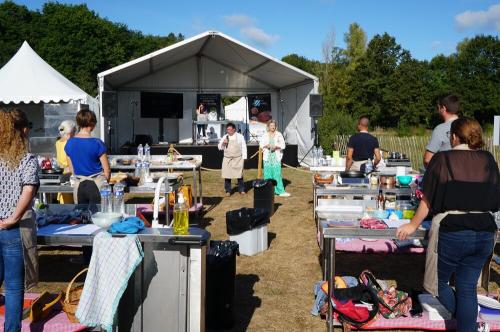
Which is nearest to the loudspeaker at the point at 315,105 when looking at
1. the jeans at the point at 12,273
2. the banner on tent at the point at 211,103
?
the banner on tent at the point at 211,103

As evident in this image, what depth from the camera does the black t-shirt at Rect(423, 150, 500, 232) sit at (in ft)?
→ 8.70

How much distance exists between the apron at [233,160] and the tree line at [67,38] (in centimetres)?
2586

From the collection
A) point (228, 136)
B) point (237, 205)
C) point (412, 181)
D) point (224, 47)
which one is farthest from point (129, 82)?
point (412, 181)

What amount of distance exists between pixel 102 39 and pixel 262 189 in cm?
3209

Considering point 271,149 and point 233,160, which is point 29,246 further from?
point 233,160

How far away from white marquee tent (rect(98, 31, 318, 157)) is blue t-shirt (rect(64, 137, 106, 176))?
356 inches

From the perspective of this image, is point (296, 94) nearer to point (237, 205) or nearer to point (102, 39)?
point (237, 205)

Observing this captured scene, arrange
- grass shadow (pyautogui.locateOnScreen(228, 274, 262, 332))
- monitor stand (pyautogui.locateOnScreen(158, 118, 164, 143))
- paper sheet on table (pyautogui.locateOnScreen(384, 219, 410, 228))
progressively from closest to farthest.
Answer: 1. paper sheet on table (pyautogui.locateOnScreen(384, 219, 410, 228))
2. grass shadow (pyautogui.locateOnScreen(228, 274, 262, 332))
3. monitor stand (pyautogui.locateOnScreen(158, 118, 164, 143))

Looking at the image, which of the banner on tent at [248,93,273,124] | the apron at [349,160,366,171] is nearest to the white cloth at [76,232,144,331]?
the apron at [349,160,366,171]

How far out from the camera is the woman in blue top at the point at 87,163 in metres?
4.30

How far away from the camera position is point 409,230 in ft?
9.52

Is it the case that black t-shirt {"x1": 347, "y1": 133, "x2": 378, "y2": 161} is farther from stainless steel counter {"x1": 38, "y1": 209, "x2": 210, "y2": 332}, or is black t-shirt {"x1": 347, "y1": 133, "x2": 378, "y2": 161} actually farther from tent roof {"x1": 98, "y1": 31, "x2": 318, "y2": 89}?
tent roof {"x1": 98, "y1": 31, "x2": 318, "y2": 89}

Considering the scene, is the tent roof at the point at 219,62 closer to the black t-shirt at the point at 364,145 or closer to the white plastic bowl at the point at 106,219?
the black t-shirt at the point at 364,145

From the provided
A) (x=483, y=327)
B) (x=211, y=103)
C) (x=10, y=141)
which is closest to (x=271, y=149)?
(x=483, y=327)
